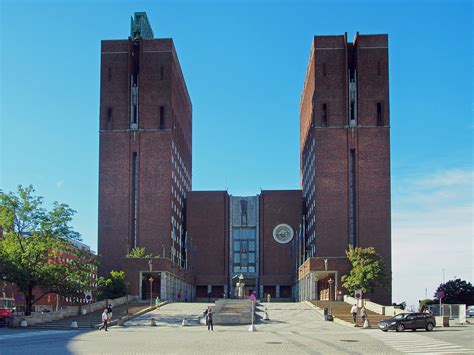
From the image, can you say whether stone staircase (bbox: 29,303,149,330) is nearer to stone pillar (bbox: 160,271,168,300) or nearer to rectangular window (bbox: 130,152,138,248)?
stone pillar (bbox: 160,271,168,300)

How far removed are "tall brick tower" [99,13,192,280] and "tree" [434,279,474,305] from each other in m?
40.1

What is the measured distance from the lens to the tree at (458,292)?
347 ft

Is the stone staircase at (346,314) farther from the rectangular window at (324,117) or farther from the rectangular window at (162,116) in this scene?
the rectangular window at (162,116)

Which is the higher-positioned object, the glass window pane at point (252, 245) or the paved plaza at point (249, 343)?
the glass window pane at point (252, 245)

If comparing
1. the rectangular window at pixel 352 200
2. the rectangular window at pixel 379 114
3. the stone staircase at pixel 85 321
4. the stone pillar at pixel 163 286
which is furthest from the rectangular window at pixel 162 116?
the stone staircase at pixel 85 321

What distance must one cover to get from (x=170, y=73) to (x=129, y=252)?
2639cm

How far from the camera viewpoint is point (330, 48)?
338ft

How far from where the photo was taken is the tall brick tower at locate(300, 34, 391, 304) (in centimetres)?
9862

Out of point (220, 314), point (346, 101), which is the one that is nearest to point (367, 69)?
point (346, 101)

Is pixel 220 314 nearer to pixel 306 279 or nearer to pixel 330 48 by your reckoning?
pixel 306 279

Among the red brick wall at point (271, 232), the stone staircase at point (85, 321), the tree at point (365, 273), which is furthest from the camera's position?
the red brick wall at point (271, 232)

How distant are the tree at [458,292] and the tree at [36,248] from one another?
6032cm

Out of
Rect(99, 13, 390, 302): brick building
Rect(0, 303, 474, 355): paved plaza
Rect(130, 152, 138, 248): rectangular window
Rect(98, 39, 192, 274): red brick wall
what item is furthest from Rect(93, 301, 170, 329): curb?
Rect(98, 39, 192, 274): red brick wall

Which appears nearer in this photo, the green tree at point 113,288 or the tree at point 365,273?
the green tree at point 113,288
